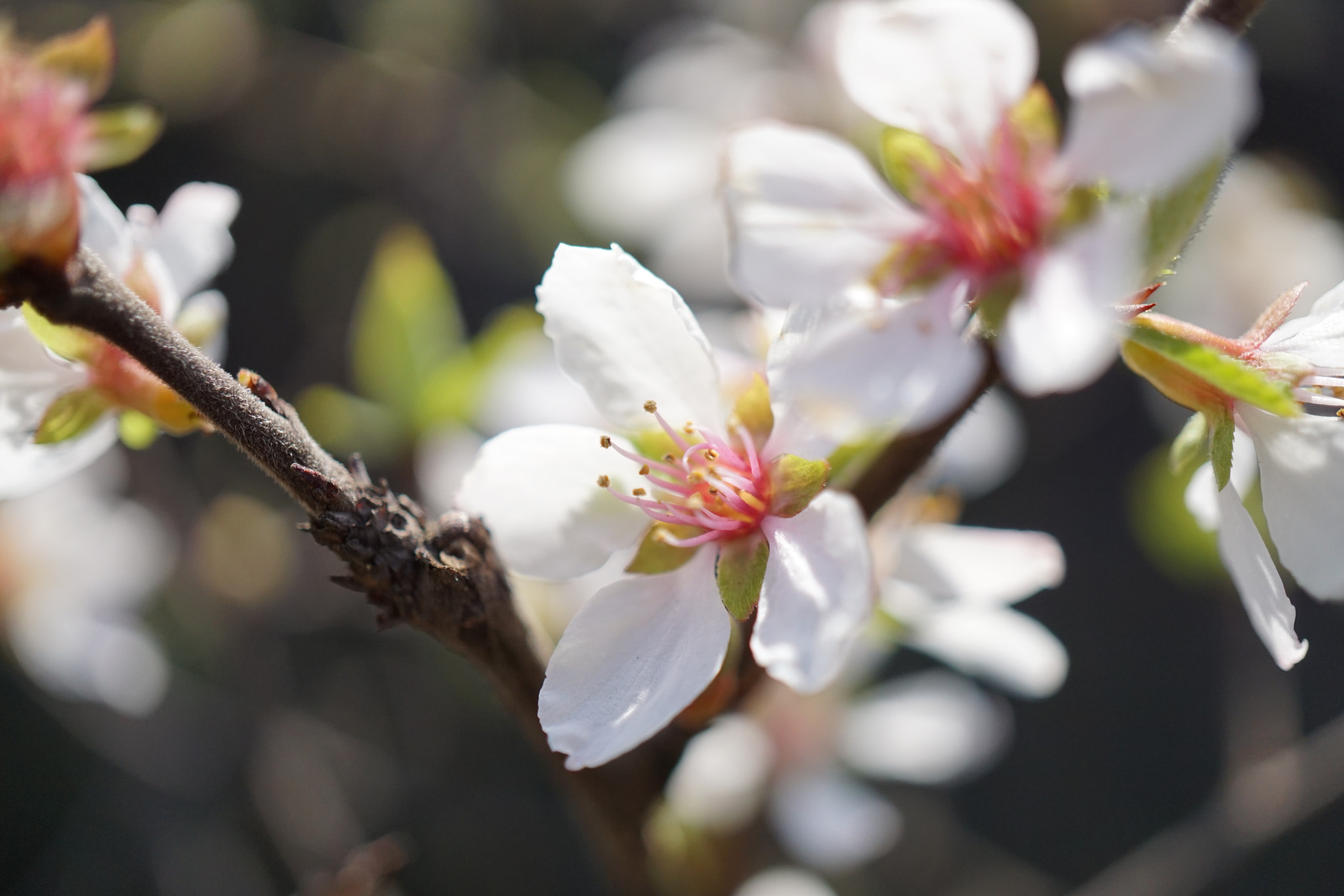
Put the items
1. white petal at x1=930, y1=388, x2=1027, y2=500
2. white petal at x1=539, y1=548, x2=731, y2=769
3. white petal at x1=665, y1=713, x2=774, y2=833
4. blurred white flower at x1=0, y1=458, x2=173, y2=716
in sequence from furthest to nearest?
blurred white flower at x1=0, y1=458, x2=173, y2=716, white petal at x1=930, y1=388, x2=1027, y2=500, white petal at x1=665, y1=713, x2=774, y2=833, white petal at x1=539, y1=548, x2=731, y2=769

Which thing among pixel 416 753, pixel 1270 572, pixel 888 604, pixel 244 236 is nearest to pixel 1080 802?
pixel 416 753

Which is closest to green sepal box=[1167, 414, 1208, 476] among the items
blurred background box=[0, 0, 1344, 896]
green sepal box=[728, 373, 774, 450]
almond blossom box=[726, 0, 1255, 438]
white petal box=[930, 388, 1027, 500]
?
almond blossom box=[726, 0, 1255, 438]

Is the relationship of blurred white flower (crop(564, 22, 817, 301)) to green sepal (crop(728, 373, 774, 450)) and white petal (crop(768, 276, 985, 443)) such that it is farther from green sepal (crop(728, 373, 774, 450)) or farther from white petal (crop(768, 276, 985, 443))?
white petal (crop(768, 276, 985, 443))

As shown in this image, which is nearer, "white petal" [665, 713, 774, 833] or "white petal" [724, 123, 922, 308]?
"white petal" [724, 123, 922, 308]

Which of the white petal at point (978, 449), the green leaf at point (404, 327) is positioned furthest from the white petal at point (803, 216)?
the green leaf at point (404, 327)

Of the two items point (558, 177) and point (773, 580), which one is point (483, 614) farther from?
point (558, 177)

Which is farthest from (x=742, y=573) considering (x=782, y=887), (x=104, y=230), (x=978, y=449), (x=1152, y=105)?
(x=782, y=887)
